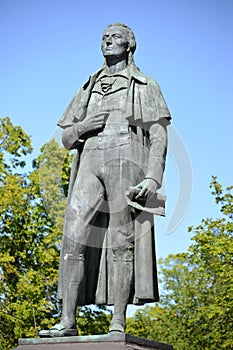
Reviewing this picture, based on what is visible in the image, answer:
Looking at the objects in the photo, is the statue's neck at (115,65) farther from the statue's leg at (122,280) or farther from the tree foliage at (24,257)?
the tree foliage at (24,257)

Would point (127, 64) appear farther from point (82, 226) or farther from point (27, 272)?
point (27, 272)

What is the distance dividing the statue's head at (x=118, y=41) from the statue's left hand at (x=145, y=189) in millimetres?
1729

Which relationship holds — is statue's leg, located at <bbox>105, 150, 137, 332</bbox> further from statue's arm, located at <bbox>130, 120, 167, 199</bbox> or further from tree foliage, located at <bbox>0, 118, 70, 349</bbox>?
tree foliage, located at <bbox>0, 118, 70, 349</bbox>

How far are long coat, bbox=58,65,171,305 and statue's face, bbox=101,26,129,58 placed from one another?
0.27 meters


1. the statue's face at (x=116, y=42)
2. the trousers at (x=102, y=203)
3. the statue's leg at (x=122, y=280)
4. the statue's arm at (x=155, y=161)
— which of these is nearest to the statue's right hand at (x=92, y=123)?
the trousers at (x=102, y=203)

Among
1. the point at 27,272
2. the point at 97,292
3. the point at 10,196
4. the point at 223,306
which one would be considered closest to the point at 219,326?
the point at 223,306

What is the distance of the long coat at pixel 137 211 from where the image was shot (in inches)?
327

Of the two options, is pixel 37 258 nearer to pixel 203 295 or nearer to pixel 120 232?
pixel 203 295

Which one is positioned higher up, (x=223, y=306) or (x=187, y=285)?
(x=187, y=285)

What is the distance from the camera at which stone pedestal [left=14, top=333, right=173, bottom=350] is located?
7515 mm

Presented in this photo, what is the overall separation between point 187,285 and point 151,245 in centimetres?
3275

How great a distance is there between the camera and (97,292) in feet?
28.0

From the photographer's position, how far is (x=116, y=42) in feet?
29.6

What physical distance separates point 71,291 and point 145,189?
1.47m
